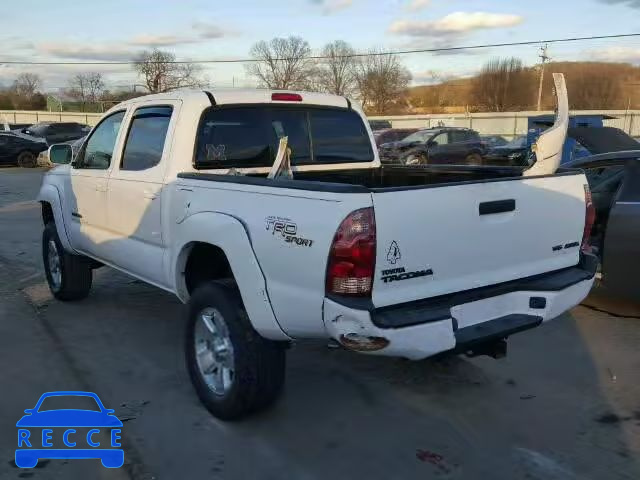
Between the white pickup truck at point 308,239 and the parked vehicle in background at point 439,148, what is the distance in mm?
19203

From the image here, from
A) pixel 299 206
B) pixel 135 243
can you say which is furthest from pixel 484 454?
pixel 135 243

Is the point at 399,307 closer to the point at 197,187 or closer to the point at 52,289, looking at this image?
the point at 197,187

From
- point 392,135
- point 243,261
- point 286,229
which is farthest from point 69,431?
point 392,135

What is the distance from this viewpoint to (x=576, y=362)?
15.2ft

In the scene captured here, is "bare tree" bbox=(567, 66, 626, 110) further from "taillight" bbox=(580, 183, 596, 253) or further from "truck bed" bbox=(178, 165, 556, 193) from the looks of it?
"taillight" bbox=(580, 183, 596, 253)

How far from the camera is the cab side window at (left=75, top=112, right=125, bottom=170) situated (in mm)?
5156

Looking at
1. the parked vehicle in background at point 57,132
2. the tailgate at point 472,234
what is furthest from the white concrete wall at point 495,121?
the tailgate at point 472,234

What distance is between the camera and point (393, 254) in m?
2.94

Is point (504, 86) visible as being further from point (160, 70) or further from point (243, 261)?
point (243, 261)

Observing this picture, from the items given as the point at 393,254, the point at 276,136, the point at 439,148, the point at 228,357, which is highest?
the point at 276,136

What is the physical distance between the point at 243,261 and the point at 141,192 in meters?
1.51

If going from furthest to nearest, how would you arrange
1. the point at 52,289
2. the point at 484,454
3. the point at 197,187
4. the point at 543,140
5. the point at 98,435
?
the point at 52,289
the point at 543,140
the point at 197,187
the point at 98,435
the point at 484,454

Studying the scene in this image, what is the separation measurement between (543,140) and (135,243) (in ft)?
9.80

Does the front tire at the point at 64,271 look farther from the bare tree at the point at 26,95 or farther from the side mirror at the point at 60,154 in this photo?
the bare tree at the point at 26,95
